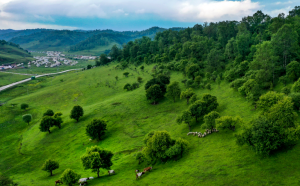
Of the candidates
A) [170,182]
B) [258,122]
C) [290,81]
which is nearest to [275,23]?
[290,81]

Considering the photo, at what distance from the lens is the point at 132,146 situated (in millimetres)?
62094

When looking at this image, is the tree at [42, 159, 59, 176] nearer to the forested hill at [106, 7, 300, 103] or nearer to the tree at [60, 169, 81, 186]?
the tree at [60, 169, 81, 186]

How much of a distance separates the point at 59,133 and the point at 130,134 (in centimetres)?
3729

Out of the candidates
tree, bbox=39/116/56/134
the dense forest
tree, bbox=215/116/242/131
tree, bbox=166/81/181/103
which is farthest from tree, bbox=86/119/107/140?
tree, bbox=215/116/242/131

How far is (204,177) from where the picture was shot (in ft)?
116

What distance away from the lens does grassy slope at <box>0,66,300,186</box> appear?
3403cm

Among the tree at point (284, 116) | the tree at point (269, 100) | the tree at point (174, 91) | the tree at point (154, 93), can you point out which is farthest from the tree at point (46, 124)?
the tree at point (269, 100)

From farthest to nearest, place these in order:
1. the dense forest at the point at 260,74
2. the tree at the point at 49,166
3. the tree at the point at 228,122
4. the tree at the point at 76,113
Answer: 1. the tree at the point at 76,113
2. the tree at the point at 49,166
3. the tree at the point at 228,122
4. the dense forest at the point at 260,74

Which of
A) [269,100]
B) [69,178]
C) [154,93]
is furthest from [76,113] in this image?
[269,100]

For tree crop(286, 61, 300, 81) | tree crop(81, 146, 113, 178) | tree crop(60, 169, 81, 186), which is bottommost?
tree crop(60, 169, 81, 186)

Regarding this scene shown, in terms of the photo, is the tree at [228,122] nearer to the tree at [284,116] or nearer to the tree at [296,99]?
the tree at [284,116]

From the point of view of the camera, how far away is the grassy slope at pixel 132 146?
34.0m

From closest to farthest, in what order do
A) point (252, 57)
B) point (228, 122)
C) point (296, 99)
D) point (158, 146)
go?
point (158, 146)
point (296, 99)
point (228, 122)
point (252, 57)

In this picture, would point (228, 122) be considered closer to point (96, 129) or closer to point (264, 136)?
point (264, 136)
